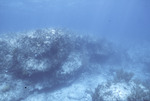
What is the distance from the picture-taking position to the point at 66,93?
10766mm

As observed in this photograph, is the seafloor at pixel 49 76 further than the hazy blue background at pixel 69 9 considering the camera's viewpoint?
No

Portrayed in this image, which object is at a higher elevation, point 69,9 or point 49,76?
point 69,9

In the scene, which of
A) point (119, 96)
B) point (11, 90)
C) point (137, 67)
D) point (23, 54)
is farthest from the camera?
point (137, 67)

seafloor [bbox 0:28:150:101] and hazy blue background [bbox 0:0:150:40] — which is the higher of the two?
hazy blue background [bbox 0:0:150:40]

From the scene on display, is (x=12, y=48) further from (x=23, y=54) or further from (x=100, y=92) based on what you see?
(x=100, y=92)

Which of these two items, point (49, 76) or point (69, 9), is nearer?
point (49, 76)

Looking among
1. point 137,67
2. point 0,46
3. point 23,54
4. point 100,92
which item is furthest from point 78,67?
point 137,67

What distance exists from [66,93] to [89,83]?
293 centimetres

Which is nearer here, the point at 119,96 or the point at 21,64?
the point at 119,96

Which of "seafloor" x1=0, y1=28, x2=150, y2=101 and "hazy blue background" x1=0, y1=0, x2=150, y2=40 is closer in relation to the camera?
"seafloor" x1=0, y1=28, x2=150, y2=101

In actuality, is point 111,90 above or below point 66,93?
below

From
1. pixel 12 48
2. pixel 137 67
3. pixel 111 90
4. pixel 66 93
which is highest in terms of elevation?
pixel 137 67

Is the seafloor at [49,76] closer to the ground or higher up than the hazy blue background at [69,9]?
closer to the ground

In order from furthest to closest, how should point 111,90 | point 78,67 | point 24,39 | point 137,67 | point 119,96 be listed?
point 137,67, point 78,67, point 24,39, point 111,90, point 119,96
